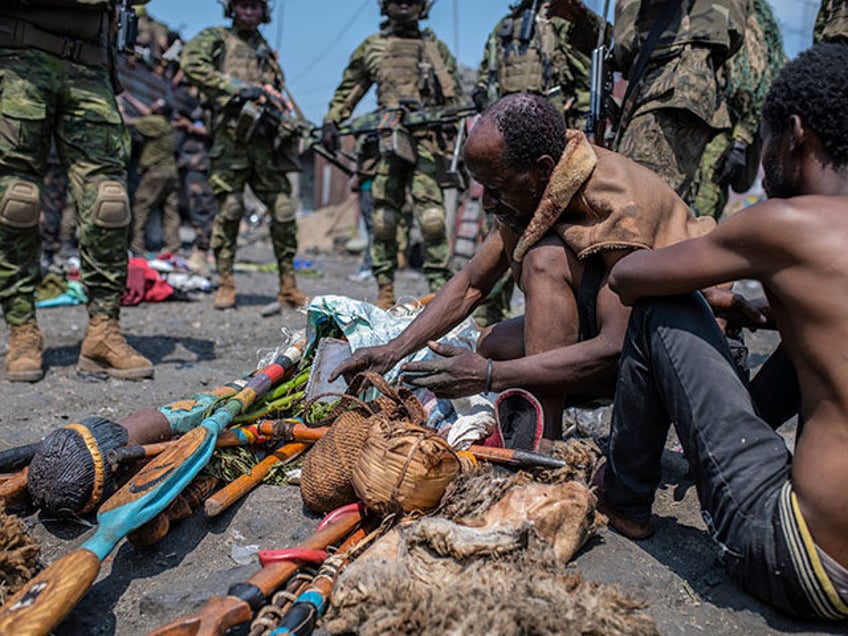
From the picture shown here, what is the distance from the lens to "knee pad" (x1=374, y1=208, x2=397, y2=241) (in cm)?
590

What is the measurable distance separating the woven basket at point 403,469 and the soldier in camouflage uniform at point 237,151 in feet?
14.5

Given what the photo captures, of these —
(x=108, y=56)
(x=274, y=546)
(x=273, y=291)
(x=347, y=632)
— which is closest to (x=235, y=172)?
(x=273, y=291)

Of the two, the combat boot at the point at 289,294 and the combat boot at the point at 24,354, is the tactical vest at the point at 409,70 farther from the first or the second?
the combat boot at the point at 24,354

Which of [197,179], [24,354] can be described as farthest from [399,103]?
[197,179]

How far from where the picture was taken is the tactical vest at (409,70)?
20.4 feet

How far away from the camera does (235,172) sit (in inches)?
253

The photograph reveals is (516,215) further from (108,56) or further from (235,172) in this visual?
(235,172)

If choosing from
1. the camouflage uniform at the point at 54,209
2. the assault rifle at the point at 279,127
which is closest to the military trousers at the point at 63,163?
the assault rifle at the point at 279,127

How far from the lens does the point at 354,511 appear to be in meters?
2.07

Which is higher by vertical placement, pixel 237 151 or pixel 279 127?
pixel 279 127

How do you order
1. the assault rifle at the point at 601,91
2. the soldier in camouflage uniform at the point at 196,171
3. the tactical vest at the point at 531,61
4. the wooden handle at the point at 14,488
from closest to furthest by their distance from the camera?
the wooden handle at the point at 14,488, the assault rifle at the point at 601,91, the tactical vest at the point at 531,61, the soldier in camouflage uniform at the point at 196,171

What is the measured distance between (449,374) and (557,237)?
609mm

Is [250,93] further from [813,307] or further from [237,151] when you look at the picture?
[813,307]

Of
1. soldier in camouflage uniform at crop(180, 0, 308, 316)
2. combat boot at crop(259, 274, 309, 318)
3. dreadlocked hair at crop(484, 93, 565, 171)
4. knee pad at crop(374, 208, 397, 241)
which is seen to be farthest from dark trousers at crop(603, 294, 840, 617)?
combat boot at crop(259, 274, 309, 318)
